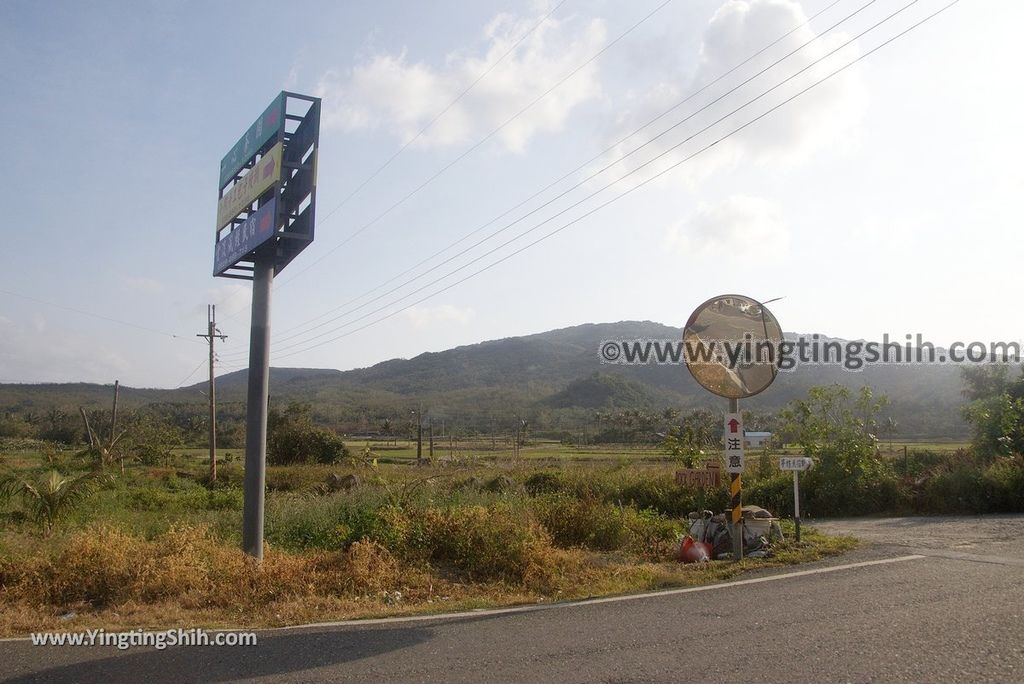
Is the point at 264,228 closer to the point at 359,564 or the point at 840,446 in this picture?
the point at 359,564

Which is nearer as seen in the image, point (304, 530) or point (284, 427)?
point (304, 530)

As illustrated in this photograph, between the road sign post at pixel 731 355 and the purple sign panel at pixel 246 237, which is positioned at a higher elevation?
the purple sign panel at pixel 246 237

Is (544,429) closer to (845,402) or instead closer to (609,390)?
(609,390)

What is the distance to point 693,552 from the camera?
34.5 ft

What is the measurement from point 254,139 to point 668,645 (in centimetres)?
1118

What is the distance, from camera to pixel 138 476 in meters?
36.8

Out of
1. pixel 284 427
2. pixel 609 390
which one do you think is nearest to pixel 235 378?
pixel 609 390

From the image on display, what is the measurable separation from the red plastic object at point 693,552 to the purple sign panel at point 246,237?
7.77 metres

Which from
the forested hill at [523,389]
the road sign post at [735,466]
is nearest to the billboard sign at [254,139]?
the road sign post at [735,466]

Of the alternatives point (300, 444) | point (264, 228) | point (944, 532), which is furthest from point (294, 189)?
point (300, 444)

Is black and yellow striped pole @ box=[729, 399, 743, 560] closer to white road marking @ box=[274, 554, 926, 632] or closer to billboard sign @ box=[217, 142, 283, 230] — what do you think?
white road marking @ box=[274, 554, 926, 632]

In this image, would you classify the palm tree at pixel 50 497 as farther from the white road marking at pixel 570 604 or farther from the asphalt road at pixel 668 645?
the asphalt road at pixel 668 645

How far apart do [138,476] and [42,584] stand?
31238 millimetres

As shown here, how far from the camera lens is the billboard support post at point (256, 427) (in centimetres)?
1101
